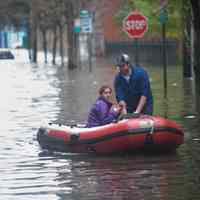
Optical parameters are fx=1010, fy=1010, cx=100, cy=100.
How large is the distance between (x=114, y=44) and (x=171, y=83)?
51.3 metres

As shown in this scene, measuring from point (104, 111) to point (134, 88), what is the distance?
2.16 feet

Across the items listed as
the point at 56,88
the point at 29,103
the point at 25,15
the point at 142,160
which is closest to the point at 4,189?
the point at 142,160

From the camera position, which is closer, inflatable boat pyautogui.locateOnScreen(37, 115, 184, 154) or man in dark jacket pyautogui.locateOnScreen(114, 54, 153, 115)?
inflatable boat pyautogui.locateOnScreen(37, 115, 184, 154)

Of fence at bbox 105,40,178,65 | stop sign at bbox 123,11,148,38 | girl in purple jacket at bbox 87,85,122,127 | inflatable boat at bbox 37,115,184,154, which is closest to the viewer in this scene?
inflatable boat at bbox 37,115,184,154

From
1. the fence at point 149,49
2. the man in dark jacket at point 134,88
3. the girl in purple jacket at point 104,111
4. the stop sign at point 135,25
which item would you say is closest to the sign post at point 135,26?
the stop sign at point 135,25

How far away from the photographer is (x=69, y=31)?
2749 inches

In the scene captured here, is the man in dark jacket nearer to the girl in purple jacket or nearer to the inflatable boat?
the girl in purple jacket

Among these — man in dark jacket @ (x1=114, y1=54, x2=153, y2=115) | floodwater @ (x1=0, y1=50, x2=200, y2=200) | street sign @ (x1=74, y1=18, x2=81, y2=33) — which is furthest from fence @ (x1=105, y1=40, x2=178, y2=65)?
man in dark jacket @ (x1=114, y1=54, x2=153, y2=115)

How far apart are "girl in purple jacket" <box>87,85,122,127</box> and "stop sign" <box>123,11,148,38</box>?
1169 centimetres

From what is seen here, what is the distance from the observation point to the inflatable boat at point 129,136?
635 inches

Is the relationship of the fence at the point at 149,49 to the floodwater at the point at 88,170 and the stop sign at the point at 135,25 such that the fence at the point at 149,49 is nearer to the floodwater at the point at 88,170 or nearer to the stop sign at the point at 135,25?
the stop sign at the point at 135,25

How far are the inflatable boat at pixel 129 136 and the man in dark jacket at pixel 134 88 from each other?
863mm

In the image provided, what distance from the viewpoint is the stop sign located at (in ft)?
95.2

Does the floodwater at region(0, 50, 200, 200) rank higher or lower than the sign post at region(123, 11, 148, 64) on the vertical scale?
lower
